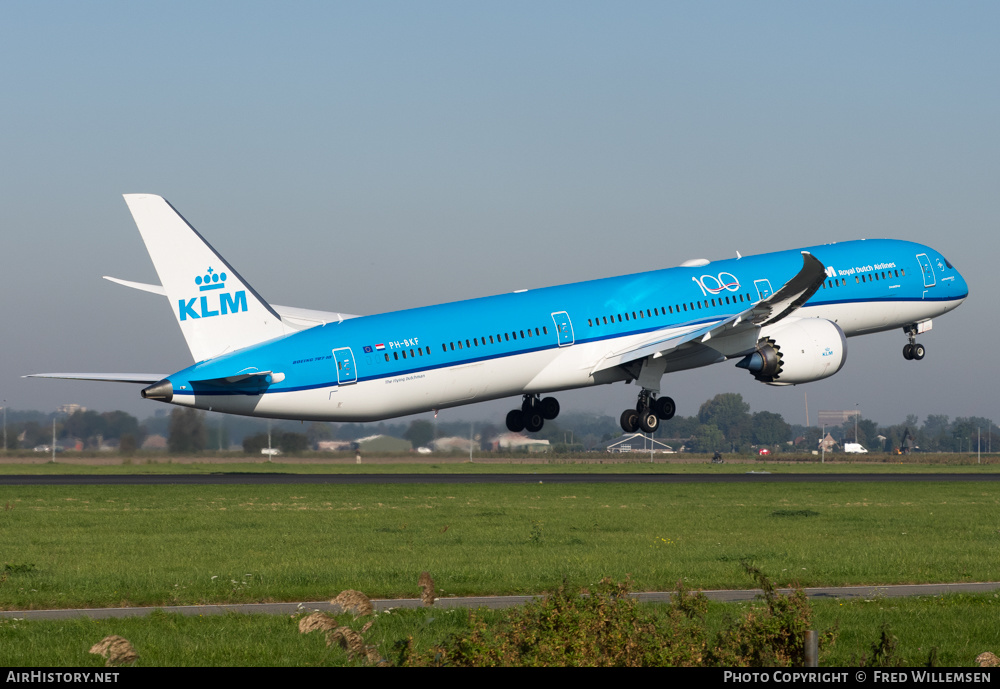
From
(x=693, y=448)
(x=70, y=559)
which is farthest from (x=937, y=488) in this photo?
(x=693, y=448)

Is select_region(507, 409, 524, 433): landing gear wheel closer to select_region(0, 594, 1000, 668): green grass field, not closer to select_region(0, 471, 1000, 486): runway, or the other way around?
select_region(0, 471, 1000, 486): runway

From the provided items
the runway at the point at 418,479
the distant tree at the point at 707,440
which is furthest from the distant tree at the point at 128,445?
the distant tree at the point at 707,440

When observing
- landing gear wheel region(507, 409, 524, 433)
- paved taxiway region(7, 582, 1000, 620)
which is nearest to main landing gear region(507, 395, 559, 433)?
landing gear wheel region(507, 409, 524, 433)

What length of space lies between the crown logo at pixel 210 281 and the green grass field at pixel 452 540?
7.96 metres

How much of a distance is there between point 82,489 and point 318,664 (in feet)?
122

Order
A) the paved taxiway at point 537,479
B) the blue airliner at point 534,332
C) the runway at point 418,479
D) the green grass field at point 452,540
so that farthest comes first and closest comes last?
the runway at point 418,479 < the blue airliner at point 534,332 < the green grass field at point 452,540 < the paved taxiway at point 537,479

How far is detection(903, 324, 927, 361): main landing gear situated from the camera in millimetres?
62125

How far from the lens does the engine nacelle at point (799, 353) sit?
54237 mm

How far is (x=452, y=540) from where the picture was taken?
3425 centimetres

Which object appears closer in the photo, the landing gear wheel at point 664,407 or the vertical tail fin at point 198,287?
the vertical tail fin at point 198,287

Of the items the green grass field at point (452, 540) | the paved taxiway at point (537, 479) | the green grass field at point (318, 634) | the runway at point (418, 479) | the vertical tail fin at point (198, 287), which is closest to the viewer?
the green grass field at point (318, 634)

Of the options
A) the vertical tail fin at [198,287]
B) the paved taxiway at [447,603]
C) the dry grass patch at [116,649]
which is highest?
the vertical tail fin at [198,287]

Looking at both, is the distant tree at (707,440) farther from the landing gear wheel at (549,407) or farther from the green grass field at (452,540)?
the green grass field at (452,540)
